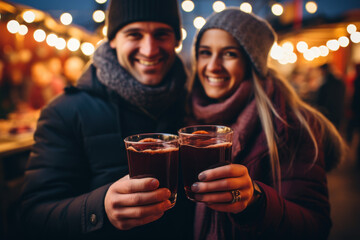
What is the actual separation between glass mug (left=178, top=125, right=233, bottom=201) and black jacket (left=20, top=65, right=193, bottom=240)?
1.64 feet

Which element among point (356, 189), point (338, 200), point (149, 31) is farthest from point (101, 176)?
point (356, 189)

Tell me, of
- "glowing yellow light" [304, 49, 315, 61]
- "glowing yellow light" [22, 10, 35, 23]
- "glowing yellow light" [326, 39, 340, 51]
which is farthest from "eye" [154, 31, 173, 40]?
"glowing yellow light" [304, 49, 315, 61]

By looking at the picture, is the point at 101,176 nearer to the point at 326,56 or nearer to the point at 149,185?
the point at 149,185

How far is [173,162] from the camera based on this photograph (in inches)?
37.9

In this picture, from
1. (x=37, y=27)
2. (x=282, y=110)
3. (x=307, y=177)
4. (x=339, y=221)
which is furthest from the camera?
(x=37, y=27)

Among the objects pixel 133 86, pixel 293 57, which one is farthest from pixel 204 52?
pixel 293 57

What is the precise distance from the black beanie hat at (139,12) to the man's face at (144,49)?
35mm

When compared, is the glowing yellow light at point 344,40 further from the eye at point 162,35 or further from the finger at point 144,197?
the finger at point 144,197

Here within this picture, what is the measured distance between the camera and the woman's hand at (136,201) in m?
0.87

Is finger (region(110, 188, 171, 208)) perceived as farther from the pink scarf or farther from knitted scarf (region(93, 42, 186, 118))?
knitted scarf (region(93, 42, 186, 118))

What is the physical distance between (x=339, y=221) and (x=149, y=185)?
3.63 meters

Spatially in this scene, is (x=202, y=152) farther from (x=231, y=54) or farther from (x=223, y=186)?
(x=231, y=54)

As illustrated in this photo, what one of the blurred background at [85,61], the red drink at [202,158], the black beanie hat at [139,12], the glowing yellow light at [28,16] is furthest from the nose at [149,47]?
the glowing yellow light at [28,16]

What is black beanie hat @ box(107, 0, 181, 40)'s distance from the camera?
1.57 metres
